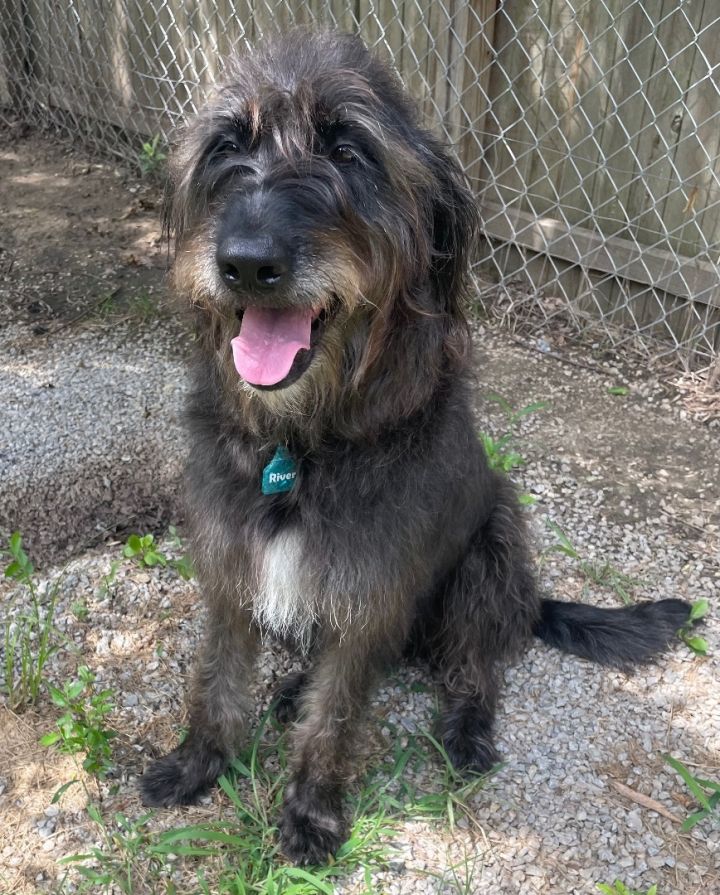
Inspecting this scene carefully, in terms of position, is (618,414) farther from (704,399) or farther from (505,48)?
(505,48)

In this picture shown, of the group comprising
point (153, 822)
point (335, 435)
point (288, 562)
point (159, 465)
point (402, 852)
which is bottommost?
point (402, 852)

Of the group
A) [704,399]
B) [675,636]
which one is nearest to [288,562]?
[675,636]

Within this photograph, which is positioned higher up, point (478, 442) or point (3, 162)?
point (3, 162)

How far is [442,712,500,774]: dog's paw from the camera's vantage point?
2537 mm

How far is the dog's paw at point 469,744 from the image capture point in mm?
2537

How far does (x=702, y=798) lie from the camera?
2412mm

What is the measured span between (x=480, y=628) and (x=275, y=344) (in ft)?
4.00

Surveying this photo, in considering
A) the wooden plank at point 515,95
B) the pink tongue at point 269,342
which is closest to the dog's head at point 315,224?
the pink tongue at point 269,342

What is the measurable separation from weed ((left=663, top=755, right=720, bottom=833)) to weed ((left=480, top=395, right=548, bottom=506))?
119cm

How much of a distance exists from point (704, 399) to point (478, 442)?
6.62 ft

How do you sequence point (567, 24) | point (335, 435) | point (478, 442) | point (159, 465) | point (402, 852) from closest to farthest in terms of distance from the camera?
point (335, 435)
point (402, 852)
point (478, 442)
point (159, 465)
point (567, 24)

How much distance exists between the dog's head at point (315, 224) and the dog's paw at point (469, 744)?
43.3 inches

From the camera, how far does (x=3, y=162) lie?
600 centimetres

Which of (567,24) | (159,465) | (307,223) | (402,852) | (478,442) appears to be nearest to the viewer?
(307,223)
